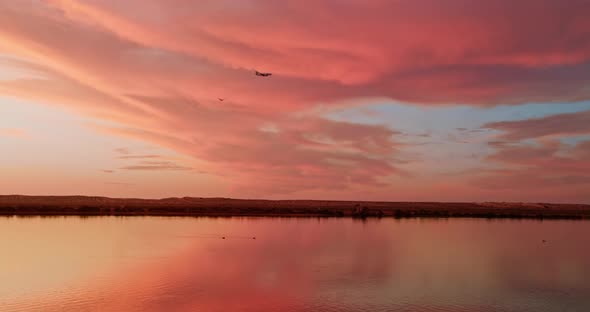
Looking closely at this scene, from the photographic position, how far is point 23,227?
60688mm

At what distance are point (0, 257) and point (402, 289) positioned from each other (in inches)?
1215

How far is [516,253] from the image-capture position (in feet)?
166

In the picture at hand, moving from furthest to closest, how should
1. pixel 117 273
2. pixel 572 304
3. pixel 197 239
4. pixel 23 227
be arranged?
pixel 23 227 → pixel 197 239 → pixel 117 273 → pixel 572 304

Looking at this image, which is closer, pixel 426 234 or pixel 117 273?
pixel 117 273

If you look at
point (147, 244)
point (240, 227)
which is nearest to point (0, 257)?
point (147, 244)

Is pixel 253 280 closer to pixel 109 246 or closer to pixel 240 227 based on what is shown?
pixel 109 246

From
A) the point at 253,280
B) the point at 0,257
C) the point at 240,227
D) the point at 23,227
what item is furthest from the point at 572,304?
the point at 23,227

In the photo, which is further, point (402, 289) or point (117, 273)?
point (117, 273)

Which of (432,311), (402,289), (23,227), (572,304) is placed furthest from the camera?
(23,227)

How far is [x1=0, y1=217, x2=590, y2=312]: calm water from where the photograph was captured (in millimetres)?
27188

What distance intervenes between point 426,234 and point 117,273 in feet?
147

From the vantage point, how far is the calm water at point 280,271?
2719cm

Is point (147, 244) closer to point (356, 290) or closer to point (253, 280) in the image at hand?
point (253, 280)

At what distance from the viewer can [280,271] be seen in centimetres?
3656
